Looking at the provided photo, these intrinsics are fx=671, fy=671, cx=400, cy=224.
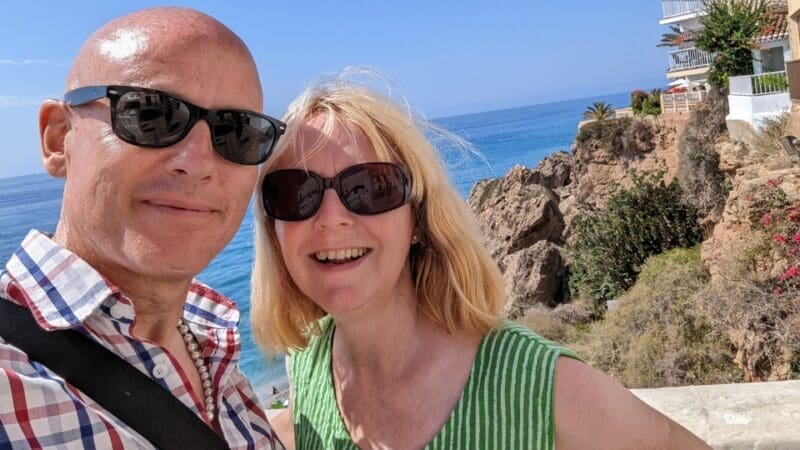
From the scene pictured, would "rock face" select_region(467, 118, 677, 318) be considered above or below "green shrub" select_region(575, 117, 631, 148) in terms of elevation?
below

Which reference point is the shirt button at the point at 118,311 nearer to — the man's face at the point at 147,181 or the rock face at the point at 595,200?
the man's face at the point at 147,181

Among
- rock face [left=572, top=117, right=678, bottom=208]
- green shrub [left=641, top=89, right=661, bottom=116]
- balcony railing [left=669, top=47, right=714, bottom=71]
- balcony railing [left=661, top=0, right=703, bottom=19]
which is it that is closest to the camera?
rock face [left=572, top=117, right=678, bottom=208]

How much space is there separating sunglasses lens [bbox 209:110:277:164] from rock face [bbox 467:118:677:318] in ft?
52.1

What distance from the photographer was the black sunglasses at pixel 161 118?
1549mm

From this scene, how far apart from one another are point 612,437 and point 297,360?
3.96ft

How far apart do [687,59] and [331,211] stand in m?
42.1

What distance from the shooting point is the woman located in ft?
6.51

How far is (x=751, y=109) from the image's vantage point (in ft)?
60.7

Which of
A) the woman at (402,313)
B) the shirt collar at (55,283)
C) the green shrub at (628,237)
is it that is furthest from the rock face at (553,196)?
the shirt collar at (55,283)

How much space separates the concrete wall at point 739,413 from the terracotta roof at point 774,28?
28.5 m

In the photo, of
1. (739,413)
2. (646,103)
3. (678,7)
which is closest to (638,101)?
(646,103)

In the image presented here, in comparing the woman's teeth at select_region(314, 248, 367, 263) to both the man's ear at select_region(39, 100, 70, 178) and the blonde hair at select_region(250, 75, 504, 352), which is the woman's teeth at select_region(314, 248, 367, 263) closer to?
the blonde hair at select_region(250, 75, 504, 352)

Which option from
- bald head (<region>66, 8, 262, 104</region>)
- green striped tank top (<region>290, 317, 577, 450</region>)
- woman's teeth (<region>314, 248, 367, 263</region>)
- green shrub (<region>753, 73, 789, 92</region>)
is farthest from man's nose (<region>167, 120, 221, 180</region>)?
green shrub (<region>753, 73, 789, 92</region>)

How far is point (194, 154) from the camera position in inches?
64.0
